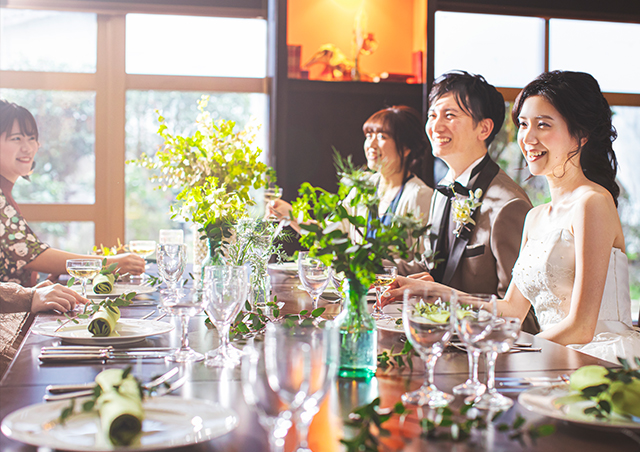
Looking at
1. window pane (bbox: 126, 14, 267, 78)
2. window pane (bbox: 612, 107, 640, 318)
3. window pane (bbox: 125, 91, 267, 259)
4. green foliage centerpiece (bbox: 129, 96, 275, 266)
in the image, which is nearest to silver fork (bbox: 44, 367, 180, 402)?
green foliage centerpiece (bbox: 129, 96, 275, 266)

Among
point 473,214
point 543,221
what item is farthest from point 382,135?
point 543,221

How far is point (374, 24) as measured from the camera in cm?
483

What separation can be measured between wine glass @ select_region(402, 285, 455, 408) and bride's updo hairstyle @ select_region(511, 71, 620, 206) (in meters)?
1.35

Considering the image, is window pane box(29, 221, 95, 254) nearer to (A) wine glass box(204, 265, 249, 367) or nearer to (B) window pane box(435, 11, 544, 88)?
(B) window pane box(435, 11, 544, 88)

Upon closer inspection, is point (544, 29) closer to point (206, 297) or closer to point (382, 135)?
point (382, 135)

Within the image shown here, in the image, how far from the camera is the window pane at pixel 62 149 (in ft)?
15.3

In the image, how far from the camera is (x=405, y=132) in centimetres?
367

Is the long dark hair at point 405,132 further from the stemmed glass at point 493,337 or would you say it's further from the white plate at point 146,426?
the white plate at point 146,426

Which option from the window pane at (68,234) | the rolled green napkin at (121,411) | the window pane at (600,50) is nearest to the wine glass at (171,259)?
the rolled green napkin at (121,411)

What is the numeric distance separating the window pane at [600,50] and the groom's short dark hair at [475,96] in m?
2.52

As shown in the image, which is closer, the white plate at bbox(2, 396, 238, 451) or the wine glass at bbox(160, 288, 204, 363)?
the white plate at bbox(2, 396, 238, 451)

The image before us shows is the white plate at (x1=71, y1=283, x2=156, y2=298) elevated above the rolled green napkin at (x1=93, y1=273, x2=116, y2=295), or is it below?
below

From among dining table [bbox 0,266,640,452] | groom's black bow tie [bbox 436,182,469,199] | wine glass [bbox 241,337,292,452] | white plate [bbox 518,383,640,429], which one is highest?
groom's black bow tie [bbox 436,182,469,199]

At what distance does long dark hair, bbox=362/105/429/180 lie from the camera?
12.1 ft
